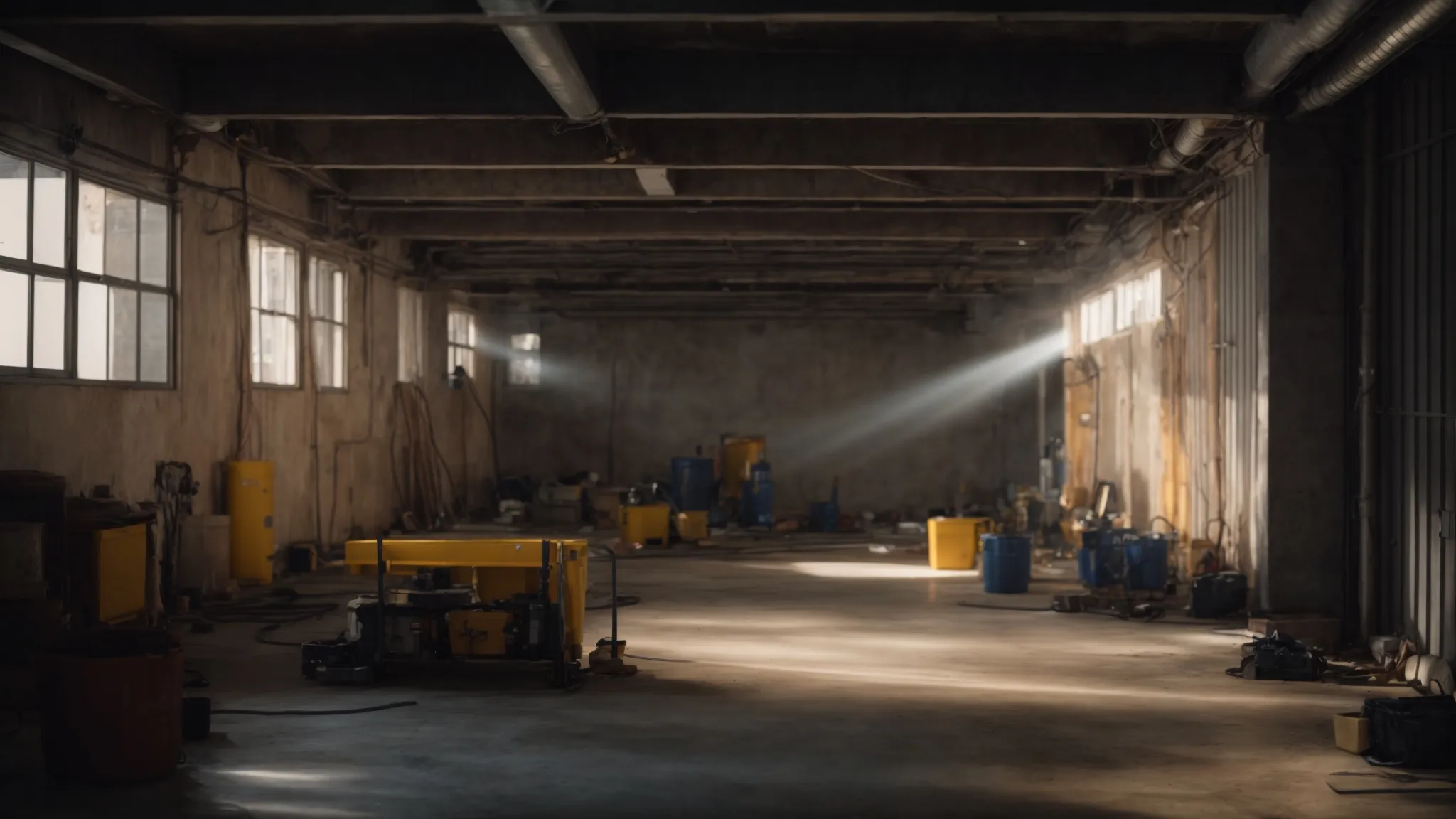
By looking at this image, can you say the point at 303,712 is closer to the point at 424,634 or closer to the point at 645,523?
the point at 424,634

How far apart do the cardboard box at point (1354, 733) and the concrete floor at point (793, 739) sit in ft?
0.32

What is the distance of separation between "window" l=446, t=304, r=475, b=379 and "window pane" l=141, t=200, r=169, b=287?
1132 cm

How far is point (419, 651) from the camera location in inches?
355

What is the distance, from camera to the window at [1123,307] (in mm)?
16500

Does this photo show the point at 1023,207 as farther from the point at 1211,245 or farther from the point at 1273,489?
the point at 1273,489

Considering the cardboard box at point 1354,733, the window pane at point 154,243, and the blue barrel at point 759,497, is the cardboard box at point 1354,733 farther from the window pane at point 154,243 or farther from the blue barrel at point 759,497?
the blue barrel at point 759,497

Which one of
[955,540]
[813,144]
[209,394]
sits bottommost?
[955,540]

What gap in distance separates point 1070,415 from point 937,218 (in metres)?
5.90

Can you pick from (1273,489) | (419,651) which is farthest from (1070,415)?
(419,651)

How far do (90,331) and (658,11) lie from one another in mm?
5913

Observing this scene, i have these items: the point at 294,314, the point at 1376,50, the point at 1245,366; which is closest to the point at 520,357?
the point at 294,314

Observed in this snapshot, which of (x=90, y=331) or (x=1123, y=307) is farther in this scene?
(x=1123, y=307)

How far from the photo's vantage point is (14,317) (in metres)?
10.4

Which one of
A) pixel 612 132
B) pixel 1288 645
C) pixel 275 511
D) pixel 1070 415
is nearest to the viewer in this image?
pixel 1288 645
